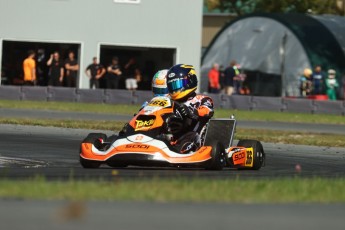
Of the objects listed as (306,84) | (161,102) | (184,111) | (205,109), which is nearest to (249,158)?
(205,109)

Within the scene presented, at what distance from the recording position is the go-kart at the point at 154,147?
1395 centimetres

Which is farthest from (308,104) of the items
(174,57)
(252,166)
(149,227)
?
(149,227)

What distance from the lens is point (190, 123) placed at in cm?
1515

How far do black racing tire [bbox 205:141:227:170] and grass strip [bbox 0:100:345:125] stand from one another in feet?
48.7

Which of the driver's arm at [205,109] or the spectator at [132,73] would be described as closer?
the driver's arm at [205,109]

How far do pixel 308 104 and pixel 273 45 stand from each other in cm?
1157

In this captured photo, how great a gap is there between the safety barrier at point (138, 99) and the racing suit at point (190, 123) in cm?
1913

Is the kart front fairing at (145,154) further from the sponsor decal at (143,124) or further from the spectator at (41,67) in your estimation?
the spectator at (41,67)

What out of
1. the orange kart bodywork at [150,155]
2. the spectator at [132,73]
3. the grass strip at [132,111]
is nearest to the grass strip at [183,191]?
the orange kart bodywork at [150,155]

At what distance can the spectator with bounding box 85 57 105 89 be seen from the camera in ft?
122

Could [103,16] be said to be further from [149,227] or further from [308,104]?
[149,227]

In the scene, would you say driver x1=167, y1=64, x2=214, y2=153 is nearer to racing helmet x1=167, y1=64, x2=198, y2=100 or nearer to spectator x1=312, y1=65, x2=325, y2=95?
racing helmet x1=167, y1=64, x2=198, y2=100

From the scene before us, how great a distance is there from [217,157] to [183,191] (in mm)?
4833

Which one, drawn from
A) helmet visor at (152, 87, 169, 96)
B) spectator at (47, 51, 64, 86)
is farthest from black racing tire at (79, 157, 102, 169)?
spectator at (47, 51, 64, 86)
